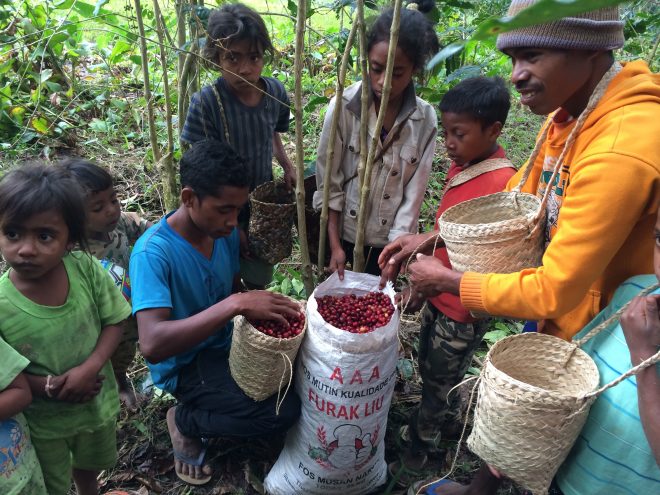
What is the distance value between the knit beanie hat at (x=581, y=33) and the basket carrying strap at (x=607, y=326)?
61 cm

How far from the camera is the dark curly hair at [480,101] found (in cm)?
186

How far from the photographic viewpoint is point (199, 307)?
2078 millimetres

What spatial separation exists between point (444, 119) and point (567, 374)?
108 cm

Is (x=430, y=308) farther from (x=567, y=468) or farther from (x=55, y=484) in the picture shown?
(x=55, y=484)

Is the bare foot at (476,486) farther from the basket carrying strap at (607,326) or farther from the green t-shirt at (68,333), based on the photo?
the green t-shirt at (68,333)

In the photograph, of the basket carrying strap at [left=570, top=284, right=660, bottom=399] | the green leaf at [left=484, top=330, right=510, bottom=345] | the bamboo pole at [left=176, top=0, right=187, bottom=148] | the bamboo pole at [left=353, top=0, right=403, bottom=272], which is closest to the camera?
the basket carrying strap at [left=570, top=284, right=660, bottom=399]

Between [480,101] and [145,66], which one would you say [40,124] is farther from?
[480,101]

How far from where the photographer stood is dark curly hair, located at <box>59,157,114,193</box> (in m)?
2.04

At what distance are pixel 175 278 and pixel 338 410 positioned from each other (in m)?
0.82

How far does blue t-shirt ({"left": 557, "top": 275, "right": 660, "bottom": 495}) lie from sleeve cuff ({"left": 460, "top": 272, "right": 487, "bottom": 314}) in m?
0.31

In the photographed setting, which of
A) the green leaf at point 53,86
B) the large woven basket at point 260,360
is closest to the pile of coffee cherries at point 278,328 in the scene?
the large woven basket at point 260,360

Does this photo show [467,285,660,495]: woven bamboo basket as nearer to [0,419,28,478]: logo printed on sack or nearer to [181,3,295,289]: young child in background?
[0,419,28,478]: logo printed on sack

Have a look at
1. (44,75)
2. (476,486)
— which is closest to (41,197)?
(476,486)

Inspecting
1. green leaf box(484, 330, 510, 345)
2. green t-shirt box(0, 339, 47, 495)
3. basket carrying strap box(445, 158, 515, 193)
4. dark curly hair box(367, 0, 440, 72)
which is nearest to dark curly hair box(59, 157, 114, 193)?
green t-shirt box(0, 339, 47, 495)
